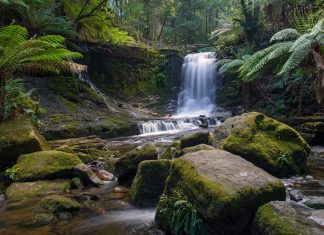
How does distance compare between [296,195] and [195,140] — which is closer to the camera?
[296,195]

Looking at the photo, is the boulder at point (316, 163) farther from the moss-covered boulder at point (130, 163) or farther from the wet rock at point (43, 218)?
the wet rock at point (43, 218)

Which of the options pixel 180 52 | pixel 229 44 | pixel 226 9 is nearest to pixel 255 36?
pixel 229 44

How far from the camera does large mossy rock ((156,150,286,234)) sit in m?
3.11

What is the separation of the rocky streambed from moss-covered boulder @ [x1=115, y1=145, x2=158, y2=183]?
16 millimetres

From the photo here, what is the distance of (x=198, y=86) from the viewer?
700 inches

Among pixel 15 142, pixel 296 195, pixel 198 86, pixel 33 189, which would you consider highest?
pixel 198 86

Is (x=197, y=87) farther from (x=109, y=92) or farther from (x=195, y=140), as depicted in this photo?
(x=195, y=140)

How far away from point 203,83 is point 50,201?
14.0 metres

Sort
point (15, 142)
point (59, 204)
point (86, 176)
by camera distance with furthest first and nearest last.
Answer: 1. point (15, 142)
2. point (86, 176)
3. point (59, 204)

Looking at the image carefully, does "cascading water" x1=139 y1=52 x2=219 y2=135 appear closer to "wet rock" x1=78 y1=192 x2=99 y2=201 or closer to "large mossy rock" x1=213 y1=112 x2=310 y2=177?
"large mossy rock" x1=213 y1=112 x2=310 y2=177

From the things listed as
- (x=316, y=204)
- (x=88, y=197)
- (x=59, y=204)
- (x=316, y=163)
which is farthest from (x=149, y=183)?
(x=316, y=163)

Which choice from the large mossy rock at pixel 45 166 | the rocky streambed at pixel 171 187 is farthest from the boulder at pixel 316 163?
the large mossy rock at pixel 45 166

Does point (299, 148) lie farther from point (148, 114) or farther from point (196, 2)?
point (196, 2)

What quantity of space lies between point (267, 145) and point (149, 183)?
2.19 metres
